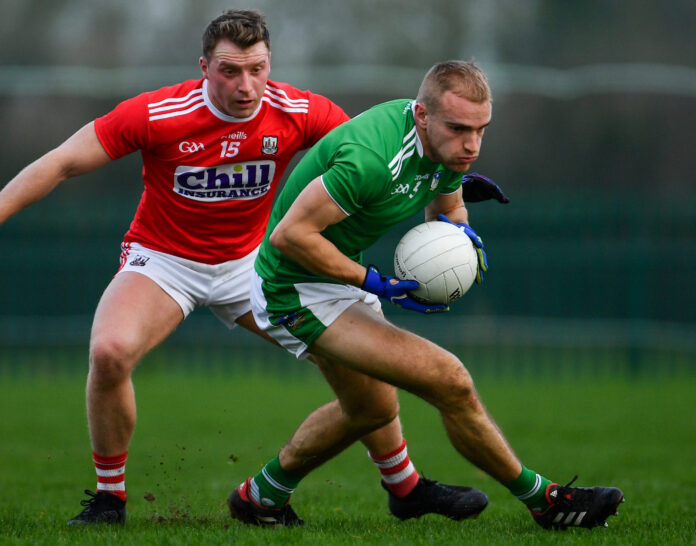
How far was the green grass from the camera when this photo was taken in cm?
532

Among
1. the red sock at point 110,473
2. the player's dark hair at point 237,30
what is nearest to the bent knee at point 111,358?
the red sock at point 110,473

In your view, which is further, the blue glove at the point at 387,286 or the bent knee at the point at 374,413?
the bent knee at the point at 374,413

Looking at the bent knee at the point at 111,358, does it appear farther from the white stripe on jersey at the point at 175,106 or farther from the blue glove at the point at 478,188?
the blue glove at the point at 478,188

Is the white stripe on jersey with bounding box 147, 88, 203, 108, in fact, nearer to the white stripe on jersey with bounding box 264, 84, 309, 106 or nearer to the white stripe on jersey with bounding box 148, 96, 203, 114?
the white stripe on jersey with bounding box 148, 96, 203, 114

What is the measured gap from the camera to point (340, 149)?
4980mm

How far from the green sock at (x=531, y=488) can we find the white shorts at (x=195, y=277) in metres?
1.85

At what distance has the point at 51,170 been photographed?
5.55 m

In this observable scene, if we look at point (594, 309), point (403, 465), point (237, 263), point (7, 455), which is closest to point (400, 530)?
point (403, 465)

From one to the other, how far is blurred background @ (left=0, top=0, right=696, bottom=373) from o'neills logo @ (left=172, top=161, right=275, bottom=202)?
8.95 metres

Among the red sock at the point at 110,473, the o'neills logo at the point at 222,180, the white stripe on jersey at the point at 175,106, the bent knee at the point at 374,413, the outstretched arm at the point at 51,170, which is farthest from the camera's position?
the o'neills logo at the point at 222,180

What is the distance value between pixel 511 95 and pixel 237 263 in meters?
11.5

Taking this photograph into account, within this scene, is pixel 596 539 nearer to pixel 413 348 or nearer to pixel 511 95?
pixel 413 348

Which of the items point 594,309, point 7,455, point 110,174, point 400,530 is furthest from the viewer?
point 110,174

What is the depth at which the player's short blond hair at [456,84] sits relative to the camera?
16.4 feet
